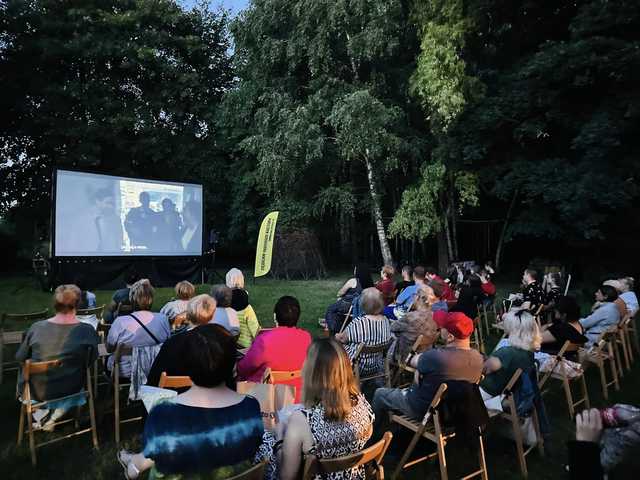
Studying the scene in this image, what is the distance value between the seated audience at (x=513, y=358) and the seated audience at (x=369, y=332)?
3.27 ft

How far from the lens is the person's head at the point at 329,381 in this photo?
6.54 ft

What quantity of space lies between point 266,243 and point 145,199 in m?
3.16

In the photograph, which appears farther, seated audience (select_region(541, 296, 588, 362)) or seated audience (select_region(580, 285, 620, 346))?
seated audience (select_region(580, 285, 620, 346))

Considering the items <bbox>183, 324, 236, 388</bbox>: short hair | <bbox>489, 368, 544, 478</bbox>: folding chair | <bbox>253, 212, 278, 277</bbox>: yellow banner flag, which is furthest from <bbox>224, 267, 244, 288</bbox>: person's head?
<bbox>253, 212, 278, 277</bbox>: yellow banner flag

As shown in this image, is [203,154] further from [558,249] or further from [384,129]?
[558,249]

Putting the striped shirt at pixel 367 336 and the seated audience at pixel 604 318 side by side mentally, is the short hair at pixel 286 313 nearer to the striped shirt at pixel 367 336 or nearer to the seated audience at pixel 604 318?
the striped shirt at pixel 367 336

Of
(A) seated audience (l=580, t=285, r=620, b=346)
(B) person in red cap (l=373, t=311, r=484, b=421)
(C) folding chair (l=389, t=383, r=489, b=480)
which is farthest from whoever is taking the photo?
(A) seated audience (l=580, t=285, r=620, b=346)

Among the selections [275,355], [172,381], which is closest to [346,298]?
[275,355]

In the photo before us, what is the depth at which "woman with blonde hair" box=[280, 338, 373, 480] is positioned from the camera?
190 centimetres

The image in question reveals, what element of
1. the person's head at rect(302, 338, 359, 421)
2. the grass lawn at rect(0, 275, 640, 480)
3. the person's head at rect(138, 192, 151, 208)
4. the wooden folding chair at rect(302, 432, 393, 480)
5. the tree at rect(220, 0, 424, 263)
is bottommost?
the grass lawn at rect(0, 275, 640, 480)

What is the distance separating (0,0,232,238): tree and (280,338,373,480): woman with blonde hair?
662 inches

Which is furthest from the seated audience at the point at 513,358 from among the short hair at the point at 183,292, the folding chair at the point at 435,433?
the short hair at the point at 183,292

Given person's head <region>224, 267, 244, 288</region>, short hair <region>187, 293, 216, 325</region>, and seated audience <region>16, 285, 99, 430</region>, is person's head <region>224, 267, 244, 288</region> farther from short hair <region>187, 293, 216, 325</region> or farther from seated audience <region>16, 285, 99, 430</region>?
seated audience <region>16, 285, 99, 430</region>

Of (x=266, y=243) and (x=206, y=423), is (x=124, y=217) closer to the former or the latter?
(x=266, y=243)
